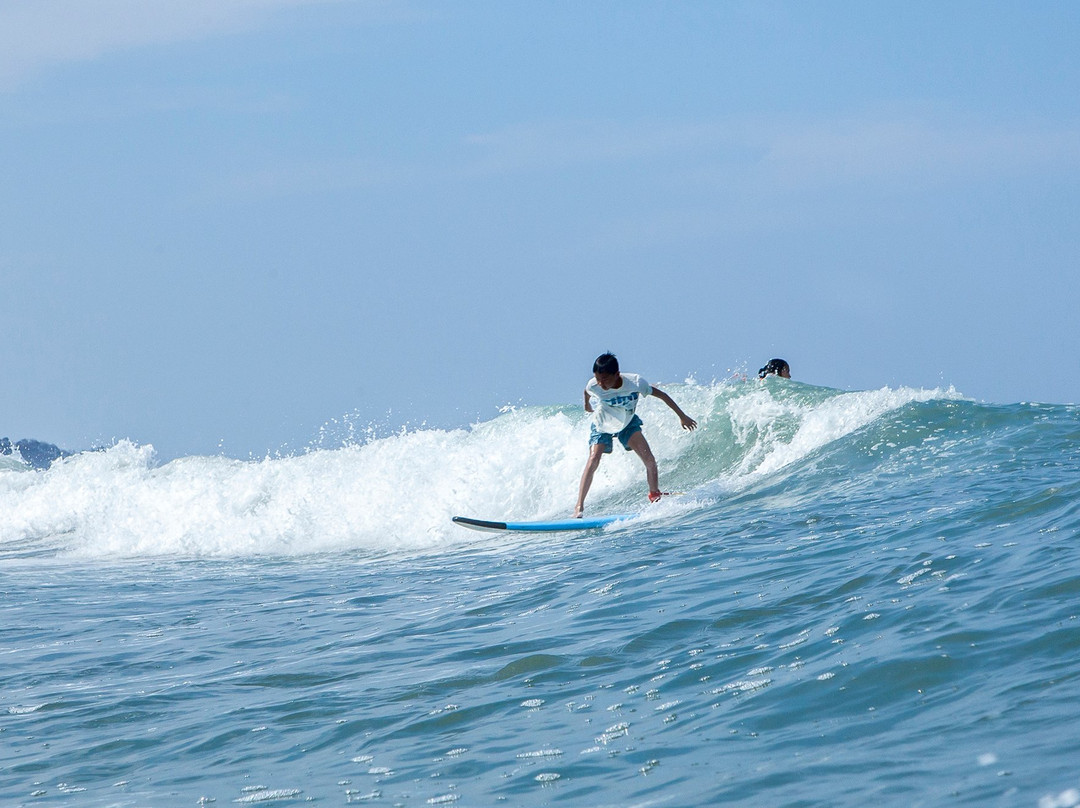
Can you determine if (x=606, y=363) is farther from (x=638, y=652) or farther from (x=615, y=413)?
(x=638, y=652)

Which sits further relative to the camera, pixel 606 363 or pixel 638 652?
pixel 606 363

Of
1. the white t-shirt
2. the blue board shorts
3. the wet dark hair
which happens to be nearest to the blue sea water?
the blue board shorts

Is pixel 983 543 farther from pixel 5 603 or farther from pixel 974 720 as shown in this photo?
pixel 5 603

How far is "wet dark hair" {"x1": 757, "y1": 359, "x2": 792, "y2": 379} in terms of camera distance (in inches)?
585

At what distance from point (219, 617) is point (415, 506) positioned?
588 centimetres

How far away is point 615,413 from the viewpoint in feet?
36.5

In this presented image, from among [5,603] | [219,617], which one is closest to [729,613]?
[219,617]

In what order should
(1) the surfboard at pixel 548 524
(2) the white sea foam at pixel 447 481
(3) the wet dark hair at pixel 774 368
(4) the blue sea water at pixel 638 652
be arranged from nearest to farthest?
(4) the blue sea water at pixel 638 652 → (1) the surfboard at pixel 548 524 → (2) the white sea foam at pixel 447 481 → (3) the wet dark hair at pixel 774 368

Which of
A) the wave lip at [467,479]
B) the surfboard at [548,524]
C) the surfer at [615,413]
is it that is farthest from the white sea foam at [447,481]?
the surfer at [615,413]

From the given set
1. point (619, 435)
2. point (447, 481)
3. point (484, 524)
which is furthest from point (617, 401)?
point (447, 481)

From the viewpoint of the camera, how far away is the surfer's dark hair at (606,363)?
10609 mm

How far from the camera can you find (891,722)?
406cm

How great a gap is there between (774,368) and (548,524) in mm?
5408

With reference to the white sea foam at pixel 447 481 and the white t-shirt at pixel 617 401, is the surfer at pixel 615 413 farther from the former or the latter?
the white sea foam at pixel 447 481
